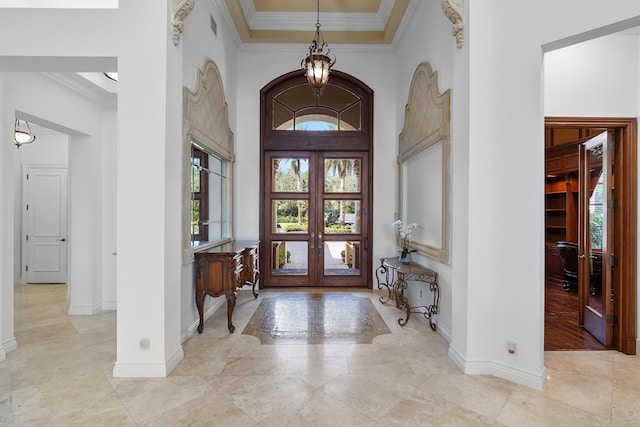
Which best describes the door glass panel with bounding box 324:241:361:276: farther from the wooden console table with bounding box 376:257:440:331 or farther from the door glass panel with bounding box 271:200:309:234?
the wooden console table with bounding box 376:257:440:331

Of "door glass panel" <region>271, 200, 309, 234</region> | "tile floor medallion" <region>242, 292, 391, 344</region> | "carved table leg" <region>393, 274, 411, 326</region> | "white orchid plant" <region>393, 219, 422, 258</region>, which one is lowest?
"tile floor medallion" <region>242, 292, 391, 344</region>

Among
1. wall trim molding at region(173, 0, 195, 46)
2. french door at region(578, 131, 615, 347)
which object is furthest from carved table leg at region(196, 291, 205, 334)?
french door at region(578, 131, 615, 347)

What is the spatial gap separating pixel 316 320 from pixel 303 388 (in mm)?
1604

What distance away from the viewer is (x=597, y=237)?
12.1 feet

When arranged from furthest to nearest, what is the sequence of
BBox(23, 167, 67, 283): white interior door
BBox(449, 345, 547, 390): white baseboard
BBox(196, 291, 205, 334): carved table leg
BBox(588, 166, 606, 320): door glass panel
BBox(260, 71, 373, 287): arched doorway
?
BBox(23, 167, 67, 283): white interior door → BBox(260, 71, 373, 287): arched doorway → BBox(196, 291, 205, 334): carved table leg → BBox(588, 166, 606, 320): door glass panel → BBox(449, 345, 547, 390): white baseboard

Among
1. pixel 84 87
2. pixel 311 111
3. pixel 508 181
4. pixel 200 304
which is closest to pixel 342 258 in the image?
pixel 311 111

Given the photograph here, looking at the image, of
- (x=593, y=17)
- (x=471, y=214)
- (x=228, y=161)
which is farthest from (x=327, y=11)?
(x=471, y=214)

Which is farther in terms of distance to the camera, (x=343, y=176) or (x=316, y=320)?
(x=343, y=176)

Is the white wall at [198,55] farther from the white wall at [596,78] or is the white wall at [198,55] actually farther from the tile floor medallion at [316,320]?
the white wall at [596,78]

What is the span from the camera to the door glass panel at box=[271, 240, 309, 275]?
6.02m

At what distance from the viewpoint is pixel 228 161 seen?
537 centimetres

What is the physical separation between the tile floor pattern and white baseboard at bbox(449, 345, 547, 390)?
57 mm

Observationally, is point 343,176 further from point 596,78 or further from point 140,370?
point 140,370

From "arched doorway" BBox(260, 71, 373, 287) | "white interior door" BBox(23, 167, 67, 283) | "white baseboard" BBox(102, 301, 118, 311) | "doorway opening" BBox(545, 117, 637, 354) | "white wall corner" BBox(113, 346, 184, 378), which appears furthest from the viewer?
"white interior door" BBox(23, 167, 67, 283)
